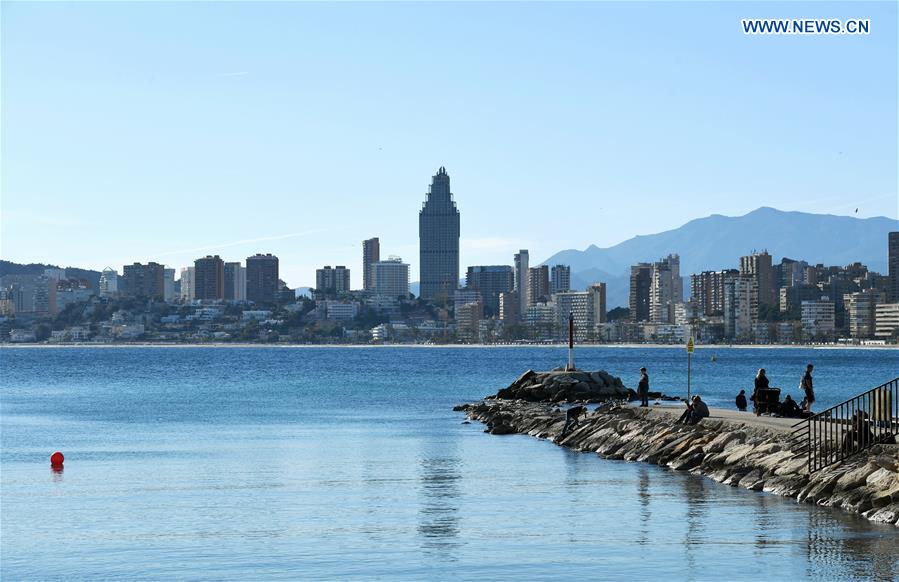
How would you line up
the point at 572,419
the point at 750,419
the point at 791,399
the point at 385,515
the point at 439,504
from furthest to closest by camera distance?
the point at 572,419 < the point at 791,399 < the point at 750,419 < the point at 439,504 < the point at 385,515

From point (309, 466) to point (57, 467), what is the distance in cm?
705

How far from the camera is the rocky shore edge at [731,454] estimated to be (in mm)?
26078

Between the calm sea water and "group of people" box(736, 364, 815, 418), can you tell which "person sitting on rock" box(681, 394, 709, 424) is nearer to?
"group of people" box(736, 364, 815, 418)

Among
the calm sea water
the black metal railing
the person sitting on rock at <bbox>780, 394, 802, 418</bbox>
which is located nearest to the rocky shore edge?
the black metal railing

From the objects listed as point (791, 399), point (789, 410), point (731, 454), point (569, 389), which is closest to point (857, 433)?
point (731, 454)

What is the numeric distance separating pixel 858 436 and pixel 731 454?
5255 mm

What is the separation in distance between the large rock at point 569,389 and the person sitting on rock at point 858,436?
3758 centimetres

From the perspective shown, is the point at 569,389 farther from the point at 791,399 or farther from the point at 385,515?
the point at 385,515

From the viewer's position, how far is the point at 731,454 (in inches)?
1318

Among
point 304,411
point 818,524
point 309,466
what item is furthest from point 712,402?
point 818,524

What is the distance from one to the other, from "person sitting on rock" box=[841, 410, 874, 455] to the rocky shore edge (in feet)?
1.22

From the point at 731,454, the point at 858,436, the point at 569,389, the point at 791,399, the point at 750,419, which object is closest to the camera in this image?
the point at 858,436

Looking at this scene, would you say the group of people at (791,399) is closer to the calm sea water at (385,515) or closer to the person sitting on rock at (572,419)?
the calm sea water at (385,515)

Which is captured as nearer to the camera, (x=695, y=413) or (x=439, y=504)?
(x=439, y=504)
